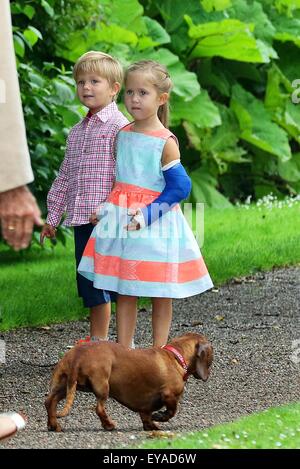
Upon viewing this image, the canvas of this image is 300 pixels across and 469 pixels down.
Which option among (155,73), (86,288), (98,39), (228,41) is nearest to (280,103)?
(228,41)

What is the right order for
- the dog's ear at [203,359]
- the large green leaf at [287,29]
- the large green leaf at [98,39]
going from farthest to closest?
the large green leaf at [287,29] < the large green leaf at [98,39] < the dog's ear at [203,359]

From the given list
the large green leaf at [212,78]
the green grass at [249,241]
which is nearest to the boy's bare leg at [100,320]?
the green grass at [249,241]

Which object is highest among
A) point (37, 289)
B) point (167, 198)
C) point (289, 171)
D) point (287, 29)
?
point (287, 29)

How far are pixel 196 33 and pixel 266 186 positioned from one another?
2237mm

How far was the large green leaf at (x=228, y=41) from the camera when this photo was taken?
14.2 metres

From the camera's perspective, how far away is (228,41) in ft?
47.6

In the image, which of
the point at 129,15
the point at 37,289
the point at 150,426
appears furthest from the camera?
the point at 129,15

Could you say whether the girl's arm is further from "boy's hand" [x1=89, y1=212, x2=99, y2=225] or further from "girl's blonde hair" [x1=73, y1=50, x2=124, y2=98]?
"girl's blonde hair" [x1=73, y1=50, x2=124, y2=98]

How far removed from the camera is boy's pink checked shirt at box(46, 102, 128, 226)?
19.3 feet

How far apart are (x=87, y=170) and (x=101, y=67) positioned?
1.74ft

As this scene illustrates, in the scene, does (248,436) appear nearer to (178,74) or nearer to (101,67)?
(101,67)

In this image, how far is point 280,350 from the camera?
658cm

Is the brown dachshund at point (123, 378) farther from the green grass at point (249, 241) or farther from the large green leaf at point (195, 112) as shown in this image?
the large green leaf at point (195, 112)

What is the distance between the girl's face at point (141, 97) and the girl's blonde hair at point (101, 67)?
288 mm
